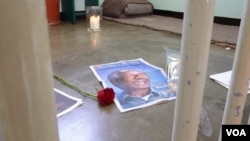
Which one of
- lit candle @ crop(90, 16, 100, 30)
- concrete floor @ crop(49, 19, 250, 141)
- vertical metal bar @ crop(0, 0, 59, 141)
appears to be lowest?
concrete floor @ crop(49, 19, 250, 141)

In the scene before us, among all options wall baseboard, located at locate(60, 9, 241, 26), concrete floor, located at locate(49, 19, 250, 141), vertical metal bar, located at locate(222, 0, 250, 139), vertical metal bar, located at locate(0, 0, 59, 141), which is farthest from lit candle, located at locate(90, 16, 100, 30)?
vertical metal bar, located at locate(0, 0, 59, 141)

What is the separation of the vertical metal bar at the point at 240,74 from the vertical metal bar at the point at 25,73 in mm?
307

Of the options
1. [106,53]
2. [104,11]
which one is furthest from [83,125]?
[104,11]

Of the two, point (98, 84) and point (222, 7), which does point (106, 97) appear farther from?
point (222, 7)

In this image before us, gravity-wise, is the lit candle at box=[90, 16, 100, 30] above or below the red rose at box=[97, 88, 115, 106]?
above

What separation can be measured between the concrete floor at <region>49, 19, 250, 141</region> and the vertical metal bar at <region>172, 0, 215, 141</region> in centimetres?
34

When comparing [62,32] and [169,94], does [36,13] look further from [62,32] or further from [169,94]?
[62,32]

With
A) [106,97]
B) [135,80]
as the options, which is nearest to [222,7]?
[135,80]

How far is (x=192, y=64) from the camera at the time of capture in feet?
1.08

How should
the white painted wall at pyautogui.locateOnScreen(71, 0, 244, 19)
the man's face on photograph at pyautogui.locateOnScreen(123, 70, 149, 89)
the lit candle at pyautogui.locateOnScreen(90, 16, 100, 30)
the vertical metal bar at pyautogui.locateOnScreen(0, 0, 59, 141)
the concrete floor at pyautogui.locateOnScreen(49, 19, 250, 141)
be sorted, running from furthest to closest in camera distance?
the white painted wall at pyautogui.locateOnScreen(71, 0, 244, 19)
the lit candle at pyautogui.locateOnScreen(90, 16, 100, 30)
the man's face on photograph at pyautogui.locateOnScreen(123, 70, 149, 89)
the concrete floor at pyautogui.locateOnScreen(49, 19, 250, 141)
the vertical metal bar at pyautogui.locateOnScreen(0, 0, 59, 141)

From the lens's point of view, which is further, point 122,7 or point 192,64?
point 122,7

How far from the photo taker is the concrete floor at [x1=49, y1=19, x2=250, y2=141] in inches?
28.4

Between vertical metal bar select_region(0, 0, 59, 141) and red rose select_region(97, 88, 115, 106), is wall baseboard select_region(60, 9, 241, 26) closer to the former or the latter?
red rose select_region(97, 88, 115, 106)

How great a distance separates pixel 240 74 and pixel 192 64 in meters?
0.12
